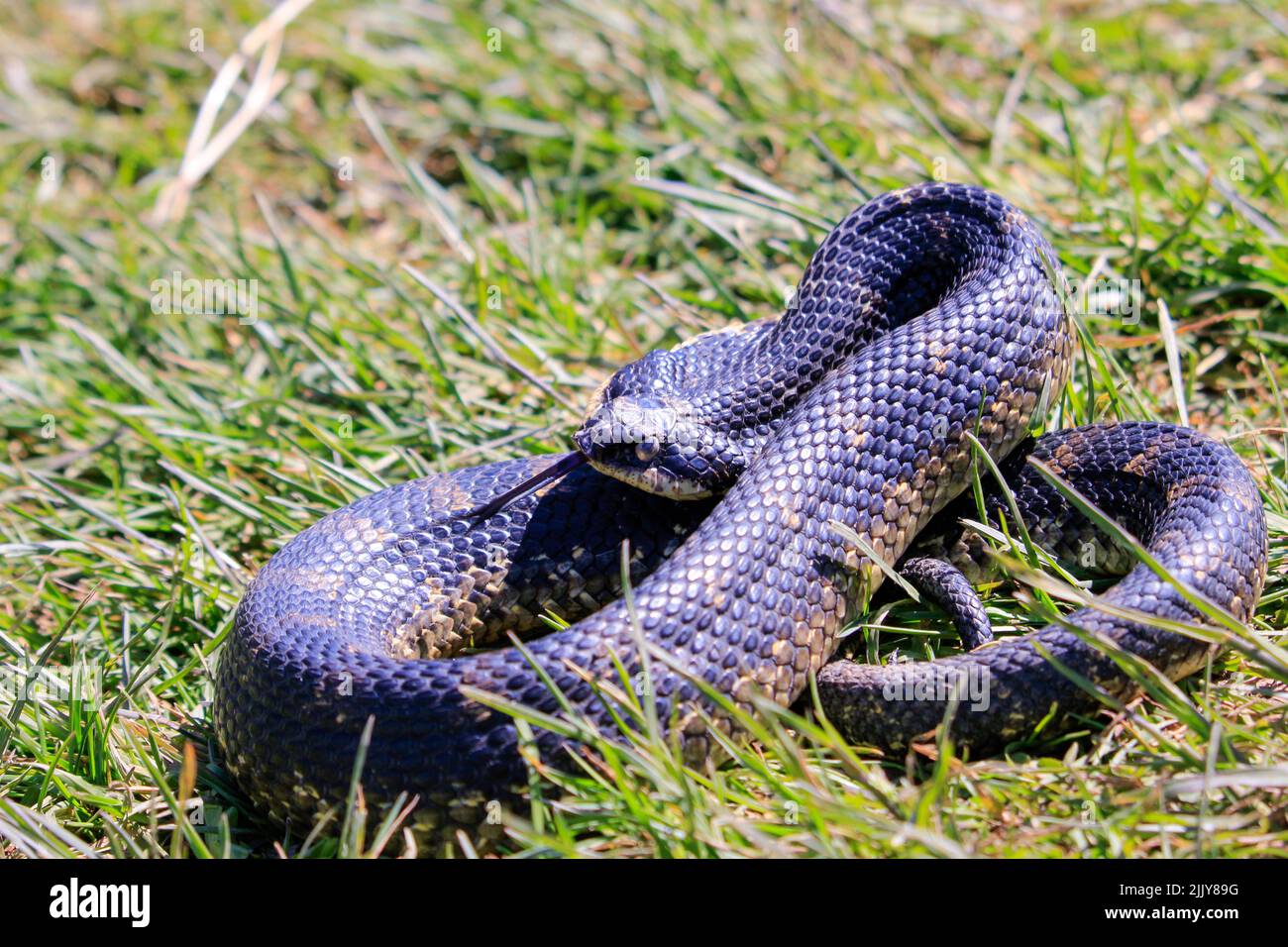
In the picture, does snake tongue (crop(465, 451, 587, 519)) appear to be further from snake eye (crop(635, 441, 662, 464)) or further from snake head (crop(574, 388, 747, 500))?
snake eye (crop(635, 441, 662, 464))

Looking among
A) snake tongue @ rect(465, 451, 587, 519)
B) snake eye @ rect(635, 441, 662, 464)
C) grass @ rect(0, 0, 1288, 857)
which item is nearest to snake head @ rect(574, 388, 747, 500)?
snake eye @ rect(635, 441, 662, 464)

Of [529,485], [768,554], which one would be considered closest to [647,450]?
[529,485]

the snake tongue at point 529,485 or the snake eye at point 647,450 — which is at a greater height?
the snake eye at point 647,450

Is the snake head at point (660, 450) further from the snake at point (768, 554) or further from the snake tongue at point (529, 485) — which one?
the snake tongue at point (529, 485)

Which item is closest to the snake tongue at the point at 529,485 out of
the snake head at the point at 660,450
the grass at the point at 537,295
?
the snake head at the point at 660,450

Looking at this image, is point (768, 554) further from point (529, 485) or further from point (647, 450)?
point (529, 485)
